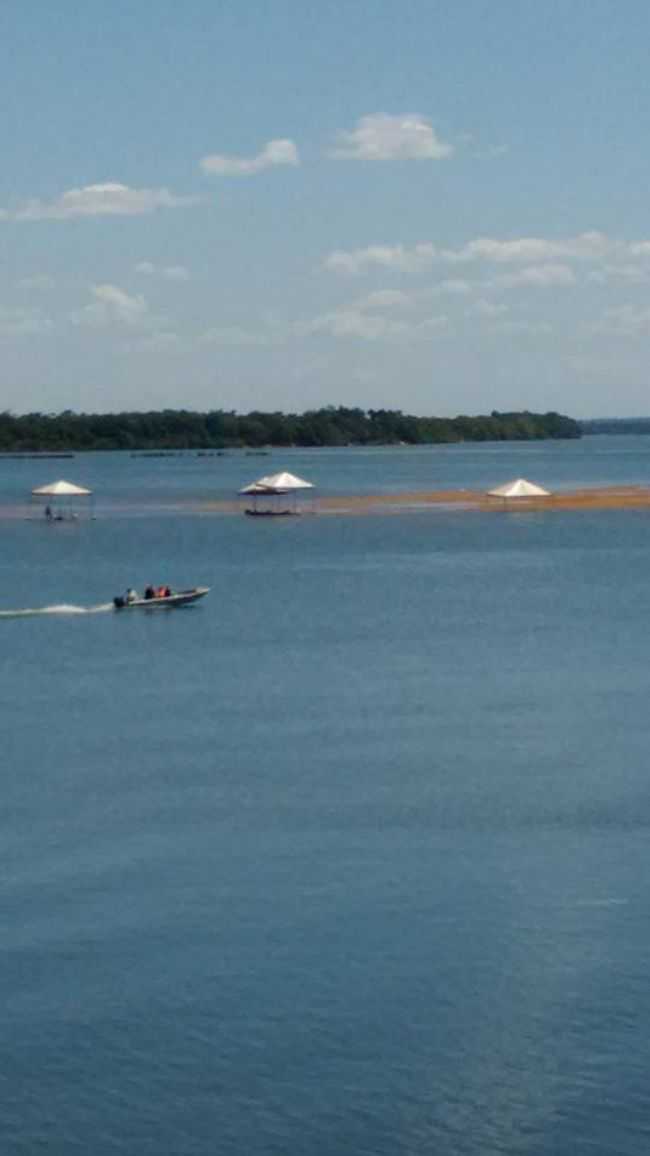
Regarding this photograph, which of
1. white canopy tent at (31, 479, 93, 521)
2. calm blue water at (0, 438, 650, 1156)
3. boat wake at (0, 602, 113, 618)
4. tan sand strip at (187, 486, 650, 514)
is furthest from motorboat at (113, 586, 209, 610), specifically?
tan sand strip at (187, 486, 650, 514)

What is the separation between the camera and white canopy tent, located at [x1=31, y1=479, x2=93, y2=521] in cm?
12938

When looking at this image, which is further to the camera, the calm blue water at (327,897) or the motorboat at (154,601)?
the motorboat at (154,601)

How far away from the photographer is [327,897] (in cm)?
3175

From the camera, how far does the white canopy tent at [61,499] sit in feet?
424

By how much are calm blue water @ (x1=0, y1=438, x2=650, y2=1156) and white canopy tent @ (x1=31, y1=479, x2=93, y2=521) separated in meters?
62.5

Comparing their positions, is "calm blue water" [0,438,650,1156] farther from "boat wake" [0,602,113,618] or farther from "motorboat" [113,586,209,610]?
"boat wake" [0,602,113,618]

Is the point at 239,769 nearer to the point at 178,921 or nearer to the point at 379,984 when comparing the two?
the point at 178,921

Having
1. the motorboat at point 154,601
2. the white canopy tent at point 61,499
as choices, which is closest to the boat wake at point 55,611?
the motorboat at point 154,601

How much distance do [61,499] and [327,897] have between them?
16241 centimetres

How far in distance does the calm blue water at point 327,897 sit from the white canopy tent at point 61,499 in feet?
205

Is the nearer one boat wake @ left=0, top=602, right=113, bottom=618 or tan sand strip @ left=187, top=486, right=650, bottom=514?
boat wake @ left=0, top=602, right=113, bottom=618

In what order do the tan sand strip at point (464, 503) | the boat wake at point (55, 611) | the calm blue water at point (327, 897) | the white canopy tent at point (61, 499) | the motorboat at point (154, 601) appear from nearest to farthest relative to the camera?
the calm blue water at point (327, 897) → the motorboat at point (154, 601) → the boat wake at point (55, 611) → the white canopy tent at point (61, 499) → the tan sand strip at point (464, 503)

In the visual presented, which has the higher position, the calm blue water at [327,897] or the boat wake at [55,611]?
the boat wake at [55,611]

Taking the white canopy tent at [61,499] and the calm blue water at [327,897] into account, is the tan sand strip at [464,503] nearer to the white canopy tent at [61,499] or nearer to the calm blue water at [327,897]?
the white canopy tent at [61,499]
